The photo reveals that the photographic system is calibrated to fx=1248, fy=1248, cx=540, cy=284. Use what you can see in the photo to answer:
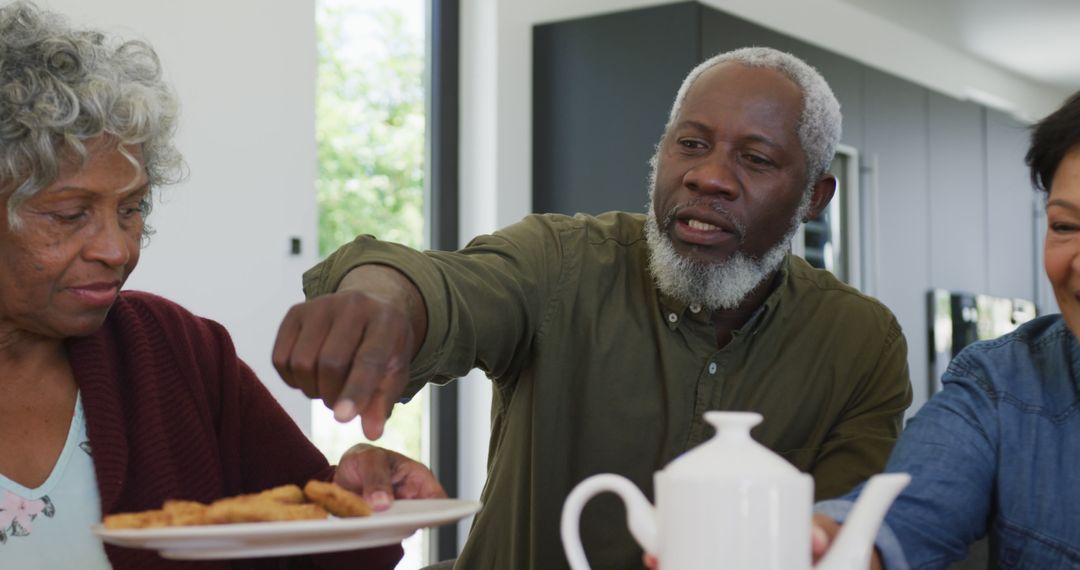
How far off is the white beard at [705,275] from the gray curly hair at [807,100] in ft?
0.61

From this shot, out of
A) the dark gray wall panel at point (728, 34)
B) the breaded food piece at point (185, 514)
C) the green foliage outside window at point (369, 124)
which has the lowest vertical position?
the breaded food piece at point (185, 514)

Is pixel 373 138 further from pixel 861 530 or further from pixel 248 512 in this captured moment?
pixel 861 530

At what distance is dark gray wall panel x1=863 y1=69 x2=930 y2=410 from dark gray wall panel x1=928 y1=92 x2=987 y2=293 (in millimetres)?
109

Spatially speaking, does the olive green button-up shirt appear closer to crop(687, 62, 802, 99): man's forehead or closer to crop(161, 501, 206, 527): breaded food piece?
crop(687, 62, 802, 99): man's forehead

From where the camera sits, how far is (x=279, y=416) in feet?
5.53

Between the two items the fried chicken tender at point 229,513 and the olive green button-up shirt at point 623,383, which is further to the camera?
the olive green button-up shirt at point 623,383

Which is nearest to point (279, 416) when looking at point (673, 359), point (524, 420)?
point (524, 420)

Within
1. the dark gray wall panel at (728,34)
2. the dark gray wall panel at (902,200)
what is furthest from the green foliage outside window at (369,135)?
the dark gray wall panel at (902,200)

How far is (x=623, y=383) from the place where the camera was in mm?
1755

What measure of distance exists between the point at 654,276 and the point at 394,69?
8.90ft

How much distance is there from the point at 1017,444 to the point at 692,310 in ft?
1.81

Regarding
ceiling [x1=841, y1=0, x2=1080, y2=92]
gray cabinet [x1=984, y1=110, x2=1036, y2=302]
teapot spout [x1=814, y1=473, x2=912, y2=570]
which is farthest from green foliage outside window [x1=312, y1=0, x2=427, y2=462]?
gray cabinet [x1=984, y1=110, x2=1036, y2=302]

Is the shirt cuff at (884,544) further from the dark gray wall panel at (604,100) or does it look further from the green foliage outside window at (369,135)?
Result: the dark gray wall panel at (604,100)

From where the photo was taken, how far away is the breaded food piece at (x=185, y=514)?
3.11 ft
